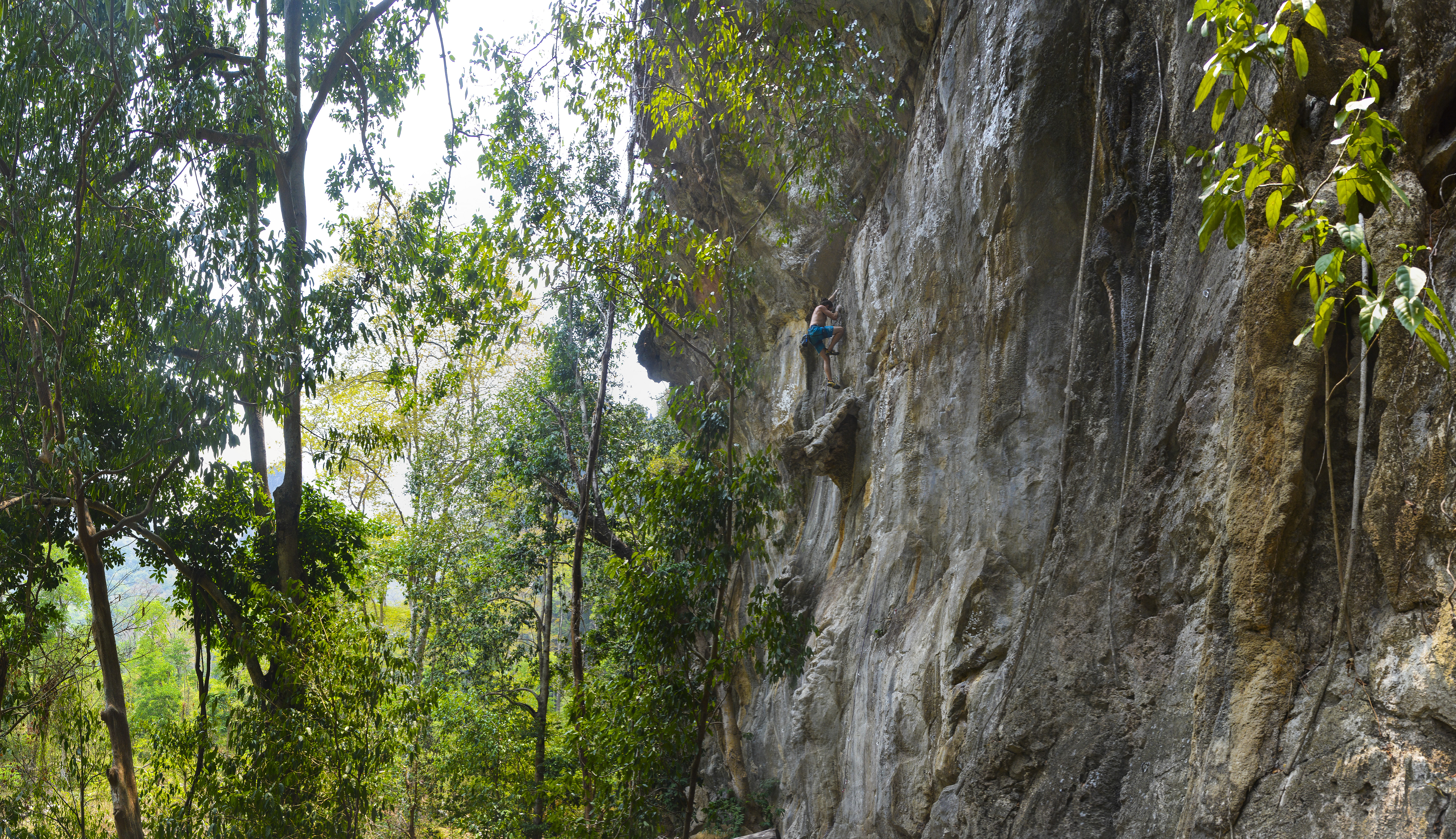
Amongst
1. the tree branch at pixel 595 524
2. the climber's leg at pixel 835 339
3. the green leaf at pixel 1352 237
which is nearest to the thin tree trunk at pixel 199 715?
the tree branch at pixel 595 524

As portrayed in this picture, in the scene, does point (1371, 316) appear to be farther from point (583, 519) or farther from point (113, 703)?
point (583, 519)

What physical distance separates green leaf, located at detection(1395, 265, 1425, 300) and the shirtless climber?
7.22 meters

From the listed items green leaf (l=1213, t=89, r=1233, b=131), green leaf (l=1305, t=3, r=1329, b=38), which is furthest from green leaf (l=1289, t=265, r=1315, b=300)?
green leaf (l=1305, t=3, r=1329, b=38)

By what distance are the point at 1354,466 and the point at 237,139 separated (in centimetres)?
955

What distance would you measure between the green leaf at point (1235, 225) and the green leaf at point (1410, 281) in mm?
434

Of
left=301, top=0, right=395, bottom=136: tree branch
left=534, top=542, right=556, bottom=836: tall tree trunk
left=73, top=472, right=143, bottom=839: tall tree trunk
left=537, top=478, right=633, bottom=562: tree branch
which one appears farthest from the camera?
left=537, top=478, right=633, bottom=562: tree branch

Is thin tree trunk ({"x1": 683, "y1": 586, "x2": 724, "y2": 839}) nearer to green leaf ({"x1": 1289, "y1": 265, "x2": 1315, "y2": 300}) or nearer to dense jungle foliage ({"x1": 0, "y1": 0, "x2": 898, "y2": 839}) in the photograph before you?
dense jungle foliage ({"x1": 0, "y1": 0, "x2": 898, "y2": 839})

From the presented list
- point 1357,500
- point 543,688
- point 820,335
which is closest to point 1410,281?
point 1357,500

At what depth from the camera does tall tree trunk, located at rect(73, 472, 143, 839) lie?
21.7 ft

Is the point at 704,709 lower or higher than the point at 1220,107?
lower

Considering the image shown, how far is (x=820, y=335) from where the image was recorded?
9383 mm

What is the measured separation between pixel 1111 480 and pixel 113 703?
7863 millimetres

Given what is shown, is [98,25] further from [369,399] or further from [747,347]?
[369,399]

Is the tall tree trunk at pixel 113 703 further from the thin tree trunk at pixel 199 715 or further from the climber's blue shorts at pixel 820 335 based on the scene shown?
the climber's blue shorts at pixel 820 335
